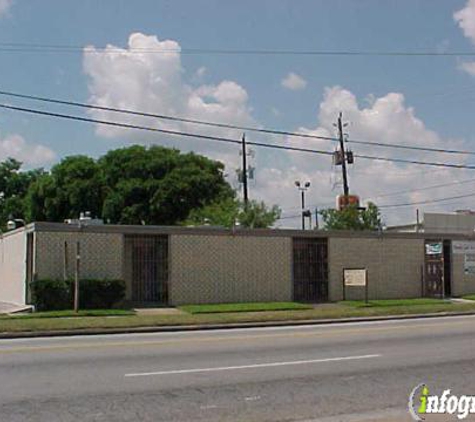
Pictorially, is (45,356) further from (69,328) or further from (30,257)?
(30,257)

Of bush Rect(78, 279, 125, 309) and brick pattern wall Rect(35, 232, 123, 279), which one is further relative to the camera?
brick pattern wall Rect(35, 232, 123, 279)

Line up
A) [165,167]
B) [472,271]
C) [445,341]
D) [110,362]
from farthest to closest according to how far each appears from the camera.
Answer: [165,167] < [472,271] < [445,341] < [110,362]

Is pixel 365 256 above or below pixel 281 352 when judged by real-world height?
above

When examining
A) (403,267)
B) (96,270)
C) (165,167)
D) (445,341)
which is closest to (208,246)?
(96,270)

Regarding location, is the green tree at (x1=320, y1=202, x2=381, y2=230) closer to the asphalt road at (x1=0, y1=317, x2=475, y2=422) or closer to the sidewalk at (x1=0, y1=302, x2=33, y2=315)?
the sidewalk at (x1=0, y1=302, x2=33, y2=315)

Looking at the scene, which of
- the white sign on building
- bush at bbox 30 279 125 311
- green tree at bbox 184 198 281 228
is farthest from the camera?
green tree at bbox 184 198 281 228

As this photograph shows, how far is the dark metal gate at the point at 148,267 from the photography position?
28391mm

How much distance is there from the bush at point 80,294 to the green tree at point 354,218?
2550 centimetres

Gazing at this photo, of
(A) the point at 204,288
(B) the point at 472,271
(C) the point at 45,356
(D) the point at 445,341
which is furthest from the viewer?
(B) the point at 472,271

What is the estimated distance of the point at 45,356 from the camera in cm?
1407

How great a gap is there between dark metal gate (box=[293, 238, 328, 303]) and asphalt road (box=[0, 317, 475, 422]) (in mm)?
12847

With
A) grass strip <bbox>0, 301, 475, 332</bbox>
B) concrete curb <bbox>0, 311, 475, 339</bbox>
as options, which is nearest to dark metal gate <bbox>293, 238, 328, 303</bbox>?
grass strip <bbox>0, 301, 475, 332</bbox>

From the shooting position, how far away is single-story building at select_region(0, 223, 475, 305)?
2689 centimetres

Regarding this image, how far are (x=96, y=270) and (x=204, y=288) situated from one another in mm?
4336
